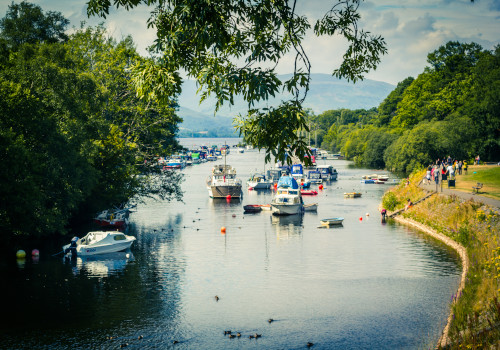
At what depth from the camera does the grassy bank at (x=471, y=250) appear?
23797 millimetres

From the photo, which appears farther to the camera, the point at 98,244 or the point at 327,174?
the point at 327,174

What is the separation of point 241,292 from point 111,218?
1226 inches

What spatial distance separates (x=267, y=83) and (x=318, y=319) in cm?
2017

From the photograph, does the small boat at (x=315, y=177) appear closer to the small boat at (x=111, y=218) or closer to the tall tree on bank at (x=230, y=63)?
the small boat at (x=111, y=218)

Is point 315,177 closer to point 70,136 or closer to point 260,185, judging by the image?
point 260,185

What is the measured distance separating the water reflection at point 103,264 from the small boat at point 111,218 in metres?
13.6

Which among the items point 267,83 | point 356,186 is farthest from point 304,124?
point 356,186

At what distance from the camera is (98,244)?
50906 millimetres

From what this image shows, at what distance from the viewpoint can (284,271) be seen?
146 ft

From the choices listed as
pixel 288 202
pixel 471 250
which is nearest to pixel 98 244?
pixel 471 250

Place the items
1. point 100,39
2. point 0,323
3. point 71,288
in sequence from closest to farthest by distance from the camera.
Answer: point 0,323
point 71,288
point 100,39

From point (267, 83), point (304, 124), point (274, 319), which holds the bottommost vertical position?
point (274, 319)

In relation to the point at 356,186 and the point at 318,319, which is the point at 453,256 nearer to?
the point at 318,319

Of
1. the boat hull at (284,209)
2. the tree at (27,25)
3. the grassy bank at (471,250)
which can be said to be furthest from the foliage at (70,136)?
the grassy bank at (471,250)
